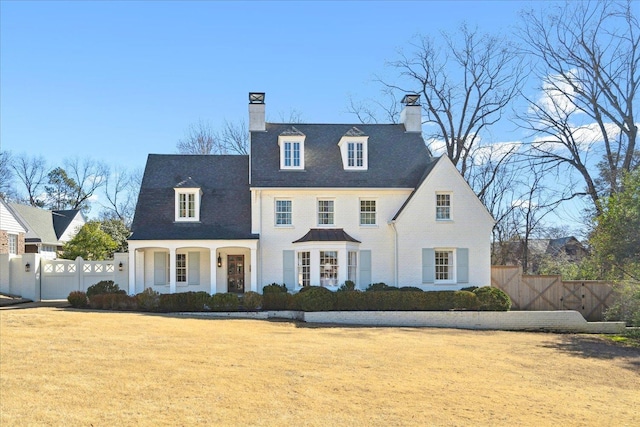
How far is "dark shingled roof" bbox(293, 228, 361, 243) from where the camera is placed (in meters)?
26.4

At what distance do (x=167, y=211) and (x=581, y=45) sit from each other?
24.2m

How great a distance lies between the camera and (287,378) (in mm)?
12086

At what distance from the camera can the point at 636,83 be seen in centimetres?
3036

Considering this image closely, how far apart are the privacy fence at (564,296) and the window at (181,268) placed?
52.1ft

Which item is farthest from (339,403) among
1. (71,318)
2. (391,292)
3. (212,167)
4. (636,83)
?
(636,83)

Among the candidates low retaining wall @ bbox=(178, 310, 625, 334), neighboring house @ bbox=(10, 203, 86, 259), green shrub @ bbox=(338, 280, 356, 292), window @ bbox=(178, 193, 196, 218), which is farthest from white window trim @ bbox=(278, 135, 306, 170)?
neighboring house @ bbox=(10, 203, 86, 259)

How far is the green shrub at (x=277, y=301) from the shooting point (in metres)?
24.4

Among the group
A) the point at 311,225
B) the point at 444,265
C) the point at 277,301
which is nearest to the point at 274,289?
the point at 277,301

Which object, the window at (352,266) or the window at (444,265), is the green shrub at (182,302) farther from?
the window at (444,265)

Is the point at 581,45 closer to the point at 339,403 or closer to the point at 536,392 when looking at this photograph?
the point at 536,392

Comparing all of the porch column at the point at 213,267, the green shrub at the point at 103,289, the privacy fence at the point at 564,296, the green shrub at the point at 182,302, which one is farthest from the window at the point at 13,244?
the privacy fence at the point at 564,296

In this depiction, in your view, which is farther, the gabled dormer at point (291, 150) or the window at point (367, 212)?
the gabled dormer at point (291, 150)

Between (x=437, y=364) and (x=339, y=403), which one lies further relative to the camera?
(x=437, y=364)

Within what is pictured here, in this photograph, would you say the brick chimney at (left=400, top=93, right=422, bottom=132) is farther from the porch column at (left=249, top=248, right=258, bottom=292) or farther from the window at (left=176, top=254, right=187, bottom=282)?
the window at (left=176, top=254, right=187, bottom=282)
